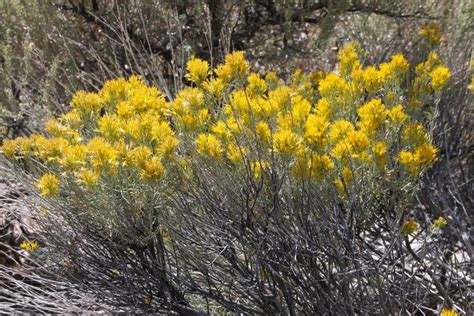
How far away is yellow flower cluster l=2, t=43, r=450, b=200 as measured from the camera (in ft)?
7.76

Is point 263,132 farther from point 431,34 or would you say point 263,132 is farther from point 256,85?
point 431,34

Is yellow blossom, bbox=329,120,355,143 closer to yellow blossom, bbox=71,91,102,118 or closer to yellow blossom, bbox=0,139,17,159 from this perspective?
yellow blossom, bbox=71,91,102,118

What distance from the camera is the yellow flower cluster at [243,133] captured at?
7.76 ft

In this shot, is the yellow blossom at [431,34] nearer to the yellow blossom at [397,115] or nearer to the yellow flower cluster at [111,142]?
the yellow blossom at [397,115]

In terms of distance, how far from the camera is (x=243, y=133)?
2527mm

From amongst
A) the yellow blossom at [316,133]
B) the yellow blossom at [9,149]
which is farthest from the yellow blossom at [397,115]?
the yellow blossom at [9,149]

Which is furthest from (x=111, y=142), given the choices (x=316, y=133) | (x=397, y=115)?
(x=397, y=115)

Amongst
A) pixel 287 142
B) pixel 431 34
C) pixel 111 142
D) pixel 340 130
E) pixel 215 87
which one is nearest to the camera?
pixel 287 142

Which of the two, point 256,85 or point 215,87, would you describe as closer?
point 215,87

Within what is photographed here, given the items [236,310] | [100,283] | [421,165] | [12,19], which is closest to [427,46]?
[421,165]

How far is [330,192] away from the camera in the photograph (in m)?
2.49

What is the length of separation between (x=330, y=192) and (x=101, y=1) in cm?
292

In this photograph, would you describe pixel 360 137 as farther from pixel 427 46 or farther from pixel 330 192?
pixel 427 46

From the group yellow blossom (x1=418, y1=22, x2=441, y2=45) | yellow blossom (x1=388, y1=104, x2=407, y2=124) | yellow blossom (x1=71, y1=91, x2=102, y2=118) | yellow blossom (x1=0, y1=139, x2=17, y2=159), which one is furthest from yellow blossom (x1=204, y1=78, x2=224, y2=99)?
yellow blossom (x1=418, y1=22, x2=441, y2=45)
